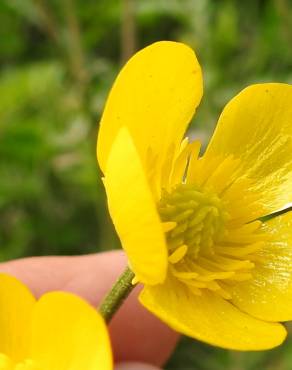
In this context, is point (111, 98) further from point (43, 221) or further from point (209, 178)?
point (43, 221)

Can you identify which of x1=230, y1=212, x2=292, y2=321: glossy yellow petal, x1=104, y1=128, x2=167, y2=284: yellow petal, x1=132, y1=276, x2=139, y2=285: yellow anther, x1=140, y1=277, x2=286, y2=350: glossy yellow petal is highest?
x1=104, y1=128, x2=167, y2=284: yellow petal

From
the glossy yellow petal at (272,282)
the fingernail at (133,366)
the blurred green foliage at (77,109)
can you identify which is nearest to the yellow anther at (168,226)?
the glossy yellow petal at (272,282)

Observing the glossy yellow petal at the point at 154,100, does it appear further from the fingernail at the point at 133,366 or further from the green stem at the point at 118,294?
the fingernail at the point at 133,366

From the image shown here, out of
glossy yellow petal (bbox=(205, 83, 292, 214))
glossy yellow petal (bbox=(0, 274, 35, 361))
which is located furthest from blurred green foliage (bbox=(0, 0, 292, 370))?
glossy yellow petal (bbox=(0, 274, 35, 361))

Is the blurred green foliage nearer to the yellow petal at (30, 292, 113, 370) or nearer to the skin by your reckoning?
the skin

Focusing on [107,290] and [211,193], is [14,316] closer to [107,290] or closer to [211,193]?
[211,193]

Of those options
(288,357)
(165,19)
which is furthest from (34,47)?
(288,357)

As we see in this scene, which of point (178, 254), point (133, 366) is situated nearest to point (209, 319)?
point (178, 254)
